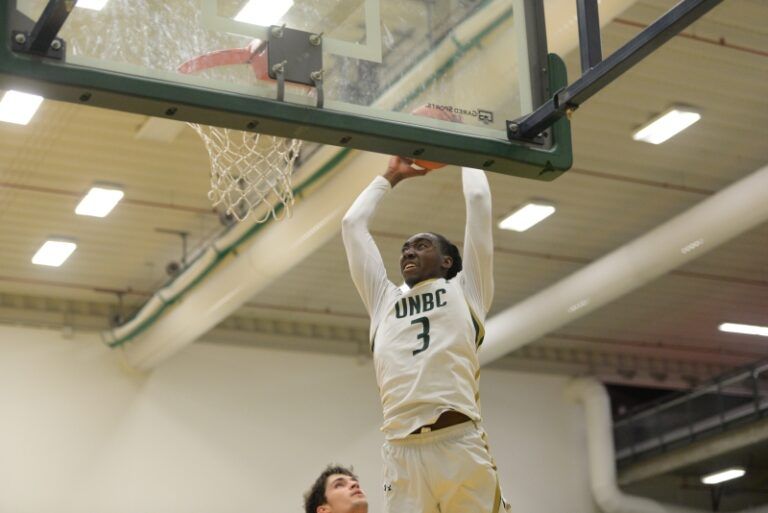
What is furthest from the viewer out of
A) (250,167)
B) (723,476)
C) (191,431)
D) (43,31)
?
(723,476)

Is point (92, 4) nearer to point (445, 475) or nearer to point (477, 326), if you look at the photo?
point (477, 326)

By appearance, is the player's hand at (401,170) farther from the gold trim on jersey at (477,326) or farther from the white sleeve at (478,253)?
the gold trim on jersey at (477,326)

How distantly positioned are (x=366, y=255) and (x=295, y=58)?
58.9 inches

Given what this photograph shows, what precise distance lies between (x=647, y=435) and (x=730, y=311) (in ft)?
8.46

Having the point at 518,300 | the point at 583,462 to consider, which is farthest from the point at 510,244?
the point at 583,462

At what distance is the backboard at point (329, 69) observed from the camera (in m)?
5.86

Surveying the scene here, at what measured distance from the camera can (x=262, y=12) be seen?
21.3ft

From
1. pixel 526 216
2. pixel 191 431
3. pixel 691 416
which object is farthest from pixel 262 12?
pixel 691 416

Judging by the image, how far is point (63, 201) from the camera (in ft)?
53.2

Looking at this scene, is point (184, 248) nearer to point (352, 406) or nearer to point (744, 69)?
point (352, 406)

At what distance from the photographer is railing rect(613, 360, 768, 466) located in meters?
19.9

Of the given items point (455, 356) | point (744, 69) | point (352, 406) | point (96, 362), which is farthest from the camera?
point (352, 406)

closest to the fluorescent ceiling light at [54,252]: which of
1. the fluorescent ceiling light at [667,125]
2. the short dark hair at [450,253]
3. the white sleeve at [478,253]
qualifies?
the fluorescent ceiling light at [667,125]

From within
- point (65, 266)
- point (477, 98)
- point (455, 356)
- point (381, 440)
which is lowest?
point (455, 356)
